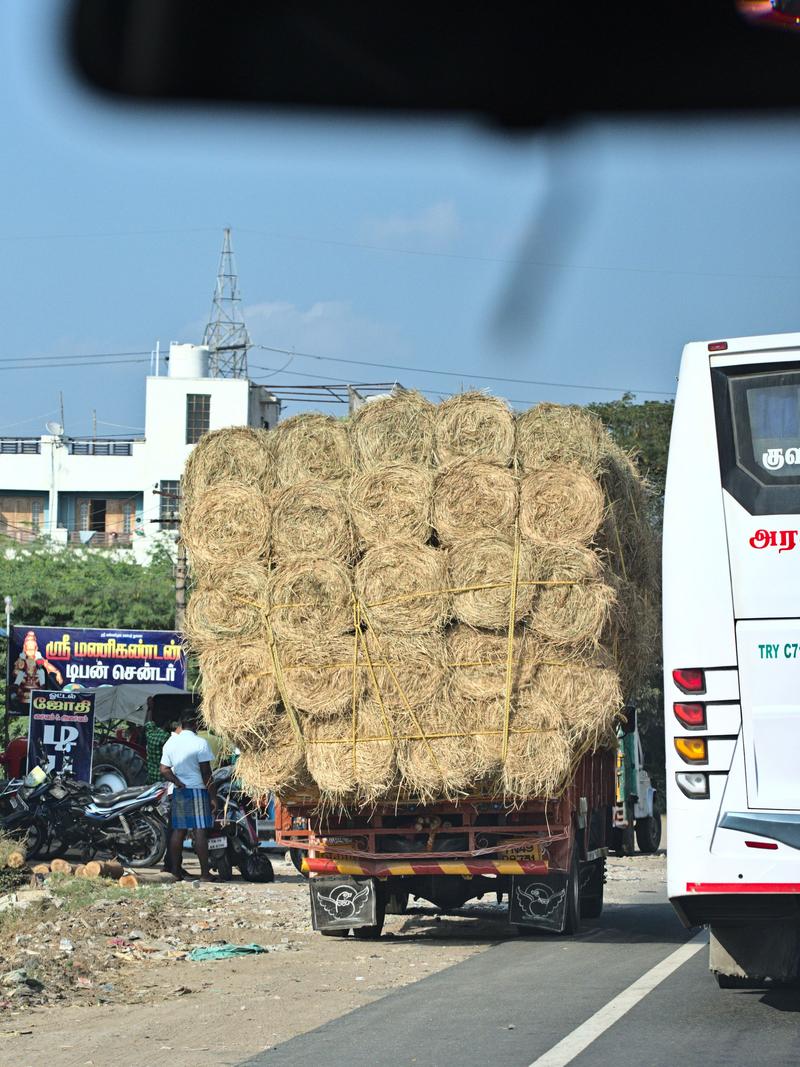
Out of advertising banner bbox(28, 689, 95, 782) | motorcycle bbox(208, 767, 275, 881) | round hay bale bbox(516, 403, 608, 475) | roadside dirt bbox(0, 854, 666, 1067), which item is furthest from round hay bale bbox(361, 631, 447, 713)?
advertising banner bbox(28, 689, 95, 782)

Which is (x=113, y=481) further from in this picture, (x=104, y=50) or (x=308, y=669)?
(x=104, y=50)

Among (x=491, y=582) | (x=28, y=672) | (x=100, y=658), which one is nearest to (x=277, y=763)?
(x=491, y=582)

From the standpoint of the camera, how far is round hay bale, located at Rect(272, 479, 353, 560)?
11242mm

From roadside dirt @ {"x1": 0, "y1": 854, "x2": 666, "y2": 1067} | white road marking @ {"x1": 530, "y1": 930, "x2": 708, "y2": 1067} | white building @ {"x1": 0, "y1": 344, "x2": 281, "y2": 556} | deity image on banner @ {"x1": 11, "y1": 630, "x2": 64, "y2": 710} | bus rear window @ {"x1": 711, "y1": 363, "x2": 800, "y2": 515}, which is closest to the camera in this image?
white road marking @ {"x1": 530, "y1": 930, "x2": 708, "y2": 1067}

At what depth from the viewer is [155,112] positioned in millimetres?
4461

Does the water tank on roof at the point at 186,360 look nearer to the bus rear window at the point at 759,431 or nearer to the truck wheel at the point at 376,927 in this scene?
the truck wheel at the point at 376,927

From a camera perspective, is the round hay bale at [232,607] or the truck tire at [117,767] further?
the truck tire at [117,767]

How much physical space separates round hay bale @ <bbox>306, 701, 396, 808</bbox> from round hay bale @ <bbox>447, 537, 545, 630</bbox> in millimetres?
1014

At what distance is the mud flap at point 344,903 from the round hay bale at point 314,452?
3118 mm

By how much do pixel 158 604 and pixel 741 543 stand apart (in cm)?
3460

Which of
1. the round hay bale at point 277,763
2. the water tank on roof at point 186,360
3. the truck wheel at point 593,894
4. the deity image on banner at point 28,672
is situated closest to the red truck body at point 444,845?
the round hay bale at point 277,763

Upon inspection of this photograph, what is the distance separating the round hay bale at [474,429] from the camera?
37.0 ft

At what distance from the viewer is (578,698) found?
1078 cm

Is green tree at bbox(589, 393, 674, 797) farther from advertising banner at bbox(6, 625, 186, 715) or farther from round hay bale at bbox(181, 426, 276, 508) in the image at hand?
round hay bale at bbox(181, 426, 276, 508)
